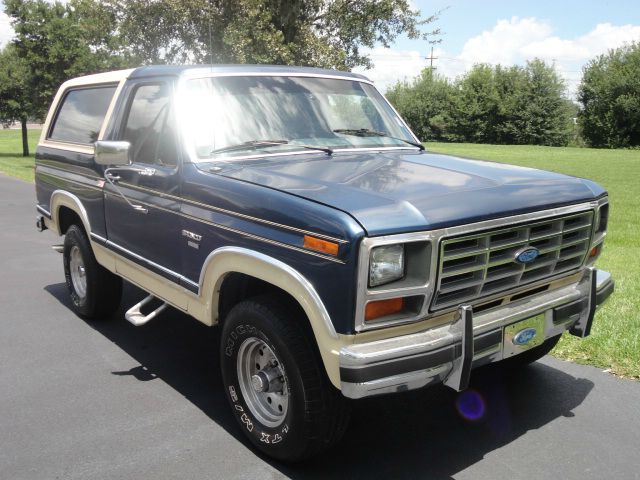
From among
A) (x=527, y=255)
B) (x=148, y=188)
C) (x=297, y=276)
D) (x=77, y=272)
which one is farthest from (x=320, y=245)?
(x=77, y=272)

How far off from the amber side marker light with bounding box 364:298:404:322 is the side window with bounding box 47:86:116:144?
321 cm

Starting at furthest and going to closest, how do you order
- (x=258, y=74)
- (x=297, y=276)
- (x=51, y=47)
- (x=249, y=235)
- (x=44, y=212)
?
1. (x=51, y=47)
2. (x=44, y=212)
3. (x=258, y=74)
4. (x=249, y=235)
5. (x=297, y=276)

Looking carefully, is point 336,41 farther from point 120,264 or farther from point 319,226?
point 319,226

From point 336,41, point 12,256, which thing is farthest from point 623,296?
point 336,41

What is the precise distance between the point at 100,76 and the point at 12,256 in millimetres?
4066

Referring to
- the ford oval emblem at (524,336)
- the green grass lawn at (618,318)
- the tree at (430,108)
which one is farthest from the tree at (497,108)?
the ford oval emblem at (524,336)

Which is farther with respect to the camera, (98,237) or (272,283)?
(98,237)

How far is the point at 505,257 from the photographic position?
3023 mm

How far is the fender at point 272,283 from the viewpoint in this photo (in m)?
2.68

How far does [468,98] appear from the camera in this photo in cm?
5381

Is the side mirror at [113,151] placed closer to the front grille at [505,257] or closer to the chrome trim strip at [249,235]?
the chrome trim strip at [249,235]

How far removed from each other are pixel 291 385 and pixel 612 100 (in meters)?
52.4

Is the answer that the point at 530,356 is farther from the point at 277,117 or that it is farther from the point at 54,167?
the point at 54,167

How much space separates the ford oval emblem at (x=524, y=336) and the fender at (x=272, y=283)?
988 millimetres
